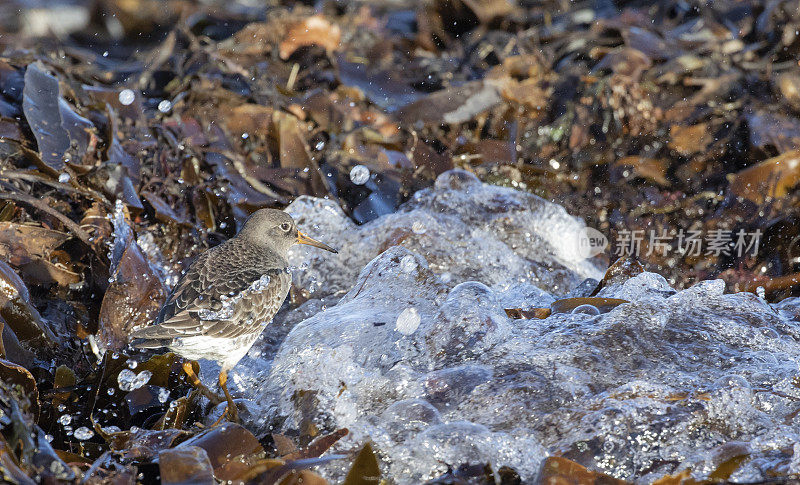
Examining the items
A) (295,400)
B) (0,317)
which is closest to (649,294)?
(295,400)

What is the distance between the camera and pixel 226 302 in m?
3.28

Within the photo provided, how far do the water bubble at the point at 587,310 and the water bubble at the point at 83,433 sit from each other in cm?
206

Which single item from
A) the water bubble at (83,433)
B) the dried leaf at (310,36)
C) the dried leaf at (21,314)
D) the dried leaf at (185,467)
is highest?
the dried leaf at (310,36)

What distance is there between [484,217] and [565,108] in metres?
1.11

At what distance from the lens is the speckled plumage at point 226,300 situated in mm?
3096

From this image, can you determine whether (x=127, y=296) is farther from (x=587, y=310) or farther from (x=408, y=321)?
(x=587, y=310)

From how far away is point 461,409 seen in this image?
2.80m

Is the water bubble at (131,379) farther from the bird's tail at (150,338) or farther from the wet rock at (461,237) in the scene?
the wet rock at (461,237)

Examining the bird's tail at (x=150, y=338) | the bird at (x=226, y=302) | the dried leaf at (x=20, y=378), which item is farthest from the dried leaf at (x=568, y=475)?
the dried leaf at (x=20, y=378)

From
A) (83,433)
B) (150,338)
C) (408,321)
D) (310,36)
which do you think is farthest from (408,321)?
(310,36)

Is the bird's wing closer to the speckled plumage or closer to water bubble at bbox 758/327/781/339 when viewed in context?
the speckled plumage

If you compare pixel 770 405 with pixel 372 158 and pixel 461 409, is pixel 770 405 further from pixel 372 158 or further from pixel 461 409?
pixel 372 158

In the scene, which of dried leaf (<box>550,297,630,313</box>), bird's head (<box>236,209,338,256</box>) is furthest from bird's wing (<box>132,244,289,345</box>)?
dried leaf (<box>550,297,630,313</box>)

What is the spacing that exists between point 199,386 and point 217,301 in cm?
43
